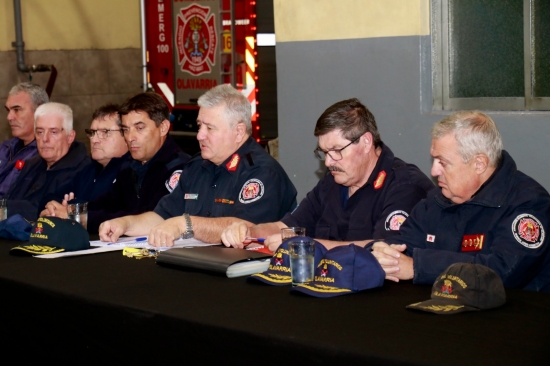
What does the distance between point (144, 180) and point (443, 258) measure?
2.32m

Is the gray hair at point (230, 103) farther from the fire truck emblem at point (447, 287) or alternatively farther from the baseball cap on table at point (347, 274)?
the fire truck emblem at point (447, 287)

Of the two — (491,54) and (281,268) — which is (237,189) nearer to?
(281,268)

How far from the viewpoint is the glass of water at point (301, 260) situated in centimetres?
270

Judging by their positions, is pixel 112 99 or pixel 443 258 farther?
pixel 112 99

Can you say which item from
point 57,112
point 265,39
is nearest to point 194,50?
point 265,39

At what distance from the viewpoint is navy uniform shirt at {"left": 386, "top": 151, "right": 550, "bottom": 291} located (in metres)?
2.75

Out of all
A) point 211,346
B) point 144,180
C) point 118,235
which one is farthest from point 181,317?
point 144,180

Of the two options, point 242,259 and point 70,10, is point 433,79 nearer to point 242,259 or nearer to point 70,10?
point 242,259

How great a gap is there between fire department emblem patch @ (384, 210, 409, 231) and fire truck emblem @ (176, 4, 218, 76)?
445 centimetres

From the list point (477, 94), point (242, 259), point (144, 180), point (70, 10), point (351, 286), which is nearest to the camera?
point (351, 286)

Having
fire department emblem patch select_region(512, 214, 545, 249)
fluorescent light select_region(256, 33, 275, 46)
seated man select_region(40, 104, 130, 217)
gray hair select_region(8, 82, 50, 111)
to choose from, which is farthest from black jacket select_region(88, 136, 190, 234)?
fluorescent light select_region(256, 33, 275, 46)

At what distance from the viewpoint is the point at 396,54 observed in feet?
17.1

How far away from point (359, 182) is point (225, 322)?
4.79 feet

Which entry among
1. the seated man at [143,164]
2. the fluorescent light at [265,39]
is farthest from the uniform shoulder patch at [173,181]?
the fluorescent light at [265,39]
